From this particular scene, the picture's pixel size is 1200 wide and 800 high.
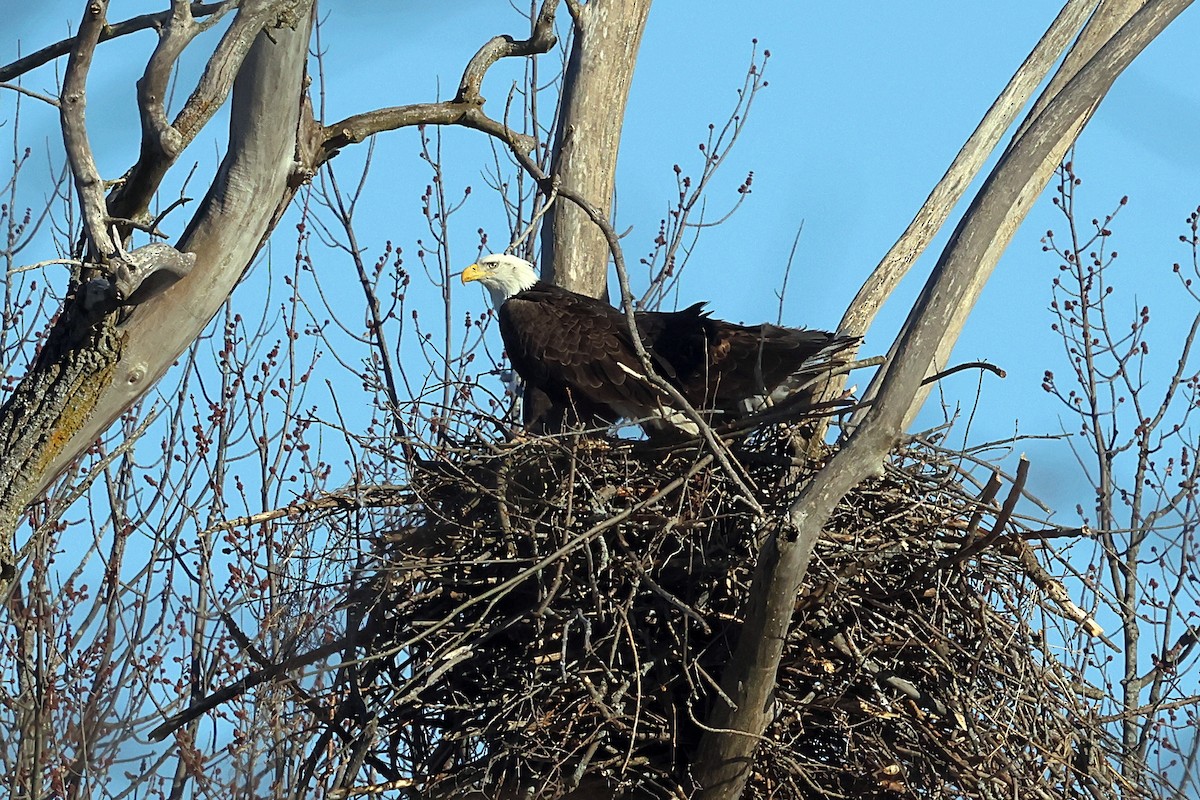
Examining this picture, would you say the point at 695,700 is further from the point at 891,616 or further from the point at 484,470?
the point at 484,470

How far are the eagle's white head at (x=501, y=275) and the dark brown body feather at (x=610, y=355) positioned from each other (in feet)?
1.48

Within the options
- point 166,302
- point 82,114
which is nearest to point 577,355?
point 166,302

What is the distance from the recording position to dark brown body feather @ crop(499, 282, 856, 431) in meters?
6.20

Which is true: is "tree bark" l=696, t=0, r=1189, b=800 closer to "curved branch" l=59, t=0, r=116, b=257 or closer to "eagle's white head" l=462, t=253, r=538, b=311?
"curved branch" l=59, t=0, r=116, b=257

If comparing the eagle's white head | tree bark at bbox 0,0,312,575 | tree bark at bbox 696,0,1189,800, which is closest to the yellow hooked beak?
the eagle's white head

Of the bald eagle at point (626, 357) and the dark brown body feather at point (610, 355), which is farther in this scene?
the dark brown body feather at point (610, 355)

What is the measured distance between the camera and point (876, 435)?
4.21m

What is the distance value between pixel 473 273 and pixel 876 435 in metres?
3.64

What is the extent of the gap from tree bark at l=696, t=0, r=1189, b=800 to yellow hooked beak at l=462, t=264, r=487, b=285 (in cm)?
331

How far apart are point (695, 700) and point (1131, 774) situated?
151 cm

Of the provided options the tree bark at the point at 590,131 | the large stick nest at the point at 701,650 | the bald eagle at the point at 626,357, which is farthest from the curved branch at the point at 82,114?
the tree bark at the point at 590,131

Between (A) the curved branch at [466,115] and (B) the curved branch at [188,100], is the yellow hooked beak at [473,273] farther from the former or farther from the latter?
(B) the curved branch at [188,100]

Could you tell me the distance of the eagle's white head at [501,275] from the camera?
7.33 meters

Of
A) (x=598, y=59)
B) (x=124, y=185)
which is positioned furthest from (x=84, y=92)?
(x=598, y=59)
